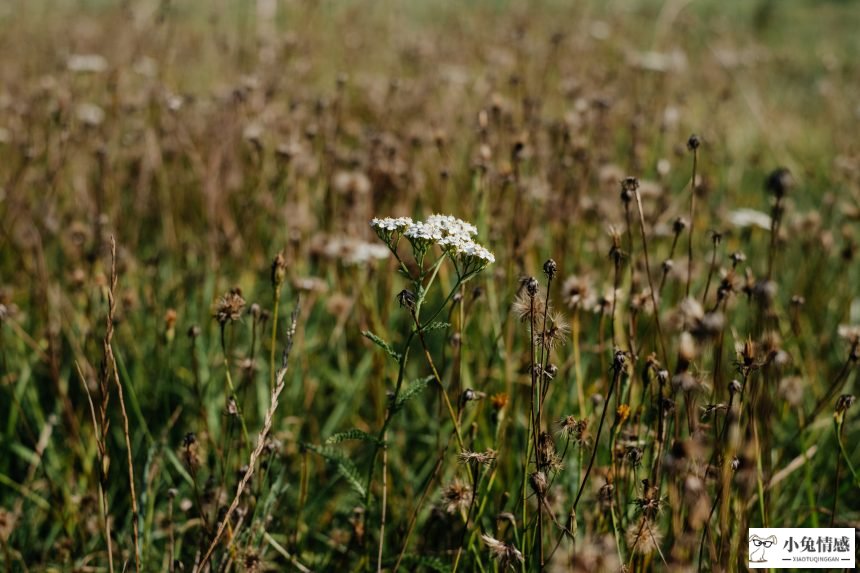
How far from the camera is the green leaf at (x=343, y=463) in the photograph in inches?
61.4

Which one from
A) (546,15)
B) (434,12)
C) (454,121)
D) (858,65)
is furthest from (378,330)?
(434,12)

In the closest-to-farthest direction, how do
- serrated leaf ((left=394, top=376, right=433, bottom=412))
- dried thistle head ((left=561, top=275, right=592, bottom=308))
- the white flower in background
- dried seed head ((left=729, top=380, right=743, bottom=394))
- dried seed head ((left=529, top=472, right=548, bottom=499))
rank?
dried seed head ((left=529, top=472, right=548, bottom=499)) → dried seed head ((left=729, top=380, right=743, bottom=394)) → serrated leaf ((left=394, top=376, right=433, bottom=412)) → dried thistle head ((left=561, top=275, right=592, bottom=308)) → the white flower in background

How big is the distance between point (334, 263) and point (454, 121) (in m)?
1.74

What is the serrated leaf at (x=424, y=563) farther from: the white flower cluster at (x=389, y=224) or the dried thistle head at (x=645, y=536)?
the white flower cluster at (x=389, y=224)

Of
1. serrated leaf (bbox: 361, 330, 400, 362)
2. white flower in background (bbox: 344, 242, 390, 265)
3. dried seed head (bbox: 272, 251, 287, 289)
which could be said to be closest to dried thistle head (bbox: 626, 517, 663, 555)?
serrated leaf (bbox: 361, 330, 400, 362)

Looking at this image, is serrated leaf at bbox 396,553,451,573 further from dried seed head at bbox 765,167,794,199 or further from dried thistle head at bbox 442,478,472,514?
dried seed head at bbox 765,167,794,199

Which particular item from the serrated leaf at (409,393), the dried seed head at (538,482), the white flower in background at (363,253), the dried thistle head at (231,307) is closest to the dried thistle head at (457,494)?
the serrated leaf at (409,393)

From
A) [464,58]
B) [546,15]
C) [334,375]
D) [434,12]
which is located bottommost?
[334,375]

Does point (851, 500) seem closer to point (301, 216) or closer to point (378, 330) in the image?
point (378, 330)

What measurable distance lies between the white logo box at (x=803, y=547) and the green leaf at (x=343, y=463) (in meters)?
0.89

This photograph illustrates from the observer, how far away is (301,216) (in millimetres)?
3250

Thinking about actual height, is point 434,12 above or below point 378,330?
above

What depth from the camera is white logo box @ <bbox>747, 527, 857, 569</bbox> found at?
63.6 inches

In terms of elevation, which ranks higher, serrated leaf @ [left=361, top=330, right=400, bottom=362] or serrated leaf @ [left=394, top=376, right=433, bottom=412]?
serrated leaf @ [left=361, top=330, right=400, bottom=362]
